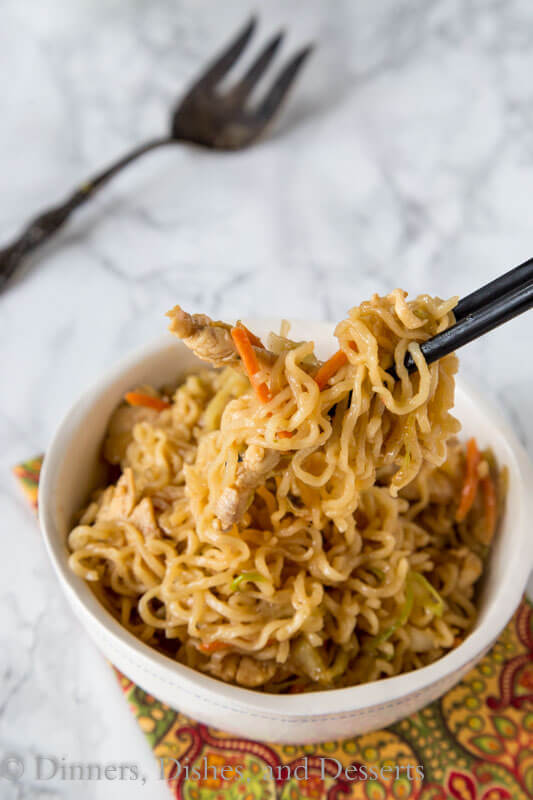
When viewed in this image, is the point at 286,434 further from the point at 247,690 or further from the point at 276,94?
the point at 276,94

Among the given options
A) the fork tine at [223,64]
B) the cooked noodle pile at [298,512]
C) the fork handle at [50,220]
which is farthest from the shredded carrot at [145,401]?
the fork tine at [223,64]

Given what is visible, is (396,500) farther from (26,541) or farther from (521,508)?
(26,541)

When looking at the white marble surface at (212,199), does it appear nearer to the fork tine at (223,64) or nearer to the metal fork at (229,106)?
the metal fork at (229,106)

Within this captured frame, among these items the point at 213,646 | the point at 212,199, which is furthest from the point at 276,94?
the point at 213,646

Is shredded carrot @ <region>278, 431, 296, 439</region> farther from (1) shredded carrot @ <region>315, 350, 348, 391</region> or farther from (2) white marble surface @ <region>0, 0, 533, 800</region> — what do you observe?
(2) white marble surface @ <region>0, 0, 533, 800</region>

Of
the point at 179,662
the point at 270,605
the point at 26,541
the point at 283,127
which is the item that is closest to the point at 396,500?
the point at 270,605

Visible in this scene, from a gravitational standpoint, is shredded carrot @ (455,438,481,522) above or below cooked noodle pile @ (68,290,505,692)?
above

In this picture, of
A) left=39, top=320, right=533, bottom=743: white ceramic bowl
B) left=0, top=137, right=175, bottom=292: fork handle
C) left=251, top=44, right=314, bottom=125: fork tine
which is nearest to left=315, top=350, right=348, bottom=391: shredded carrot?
left=39, top=320, right=533, bottom=743: white ceramic bowl
